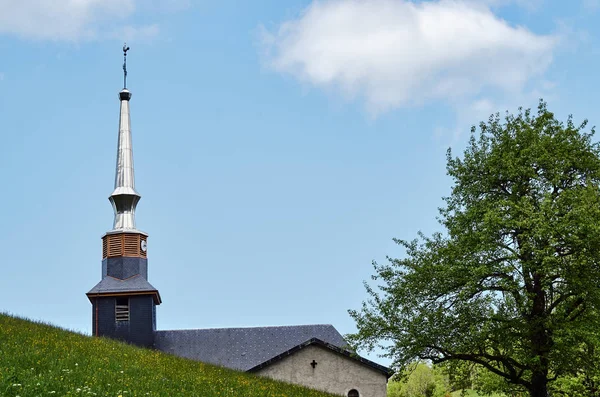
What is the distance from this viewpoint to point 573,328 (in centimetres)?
3056

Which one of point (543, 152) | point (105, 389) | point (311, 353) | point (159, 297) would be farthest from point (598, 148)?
point (159, 297)

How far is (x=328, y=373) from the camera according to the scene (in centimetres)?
4384

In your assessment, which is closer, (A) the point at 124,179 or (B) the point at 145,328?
(B) the point at 145,328

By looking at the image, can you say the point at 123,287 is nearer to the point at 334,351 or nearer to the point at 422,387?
the point at 334,351

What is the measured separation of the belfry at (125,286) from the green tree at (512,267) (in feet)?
63.0

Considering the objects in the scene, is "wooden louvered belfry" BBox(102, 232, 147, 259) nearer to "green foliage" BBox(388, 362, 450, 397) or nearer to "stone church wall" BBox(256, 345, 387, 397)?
"stone church wall" BBox(256, 345, 387, 397)

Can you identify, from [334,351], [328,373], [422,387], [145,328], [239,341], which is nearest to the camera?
[328,373]

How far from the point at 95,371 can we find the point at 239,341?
27.4 m

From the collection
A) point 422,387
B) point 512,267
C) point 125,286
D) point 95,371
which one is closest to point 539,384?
point 512,267

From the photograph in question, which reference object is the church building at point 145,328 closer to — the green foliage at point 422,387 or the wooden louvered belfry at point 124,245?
the wooden louvered belfry at point 124,245

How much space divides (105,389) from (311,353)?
2482 cm

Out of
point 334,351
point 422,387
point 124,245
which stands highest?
point 124,245

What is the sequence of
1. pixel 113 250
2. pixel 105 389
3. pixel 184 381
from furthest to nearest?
pixel 113 250 → pixel 184 381 → pixel 105 389

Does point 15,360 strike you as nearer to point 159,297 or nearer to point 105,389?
point 105,389
